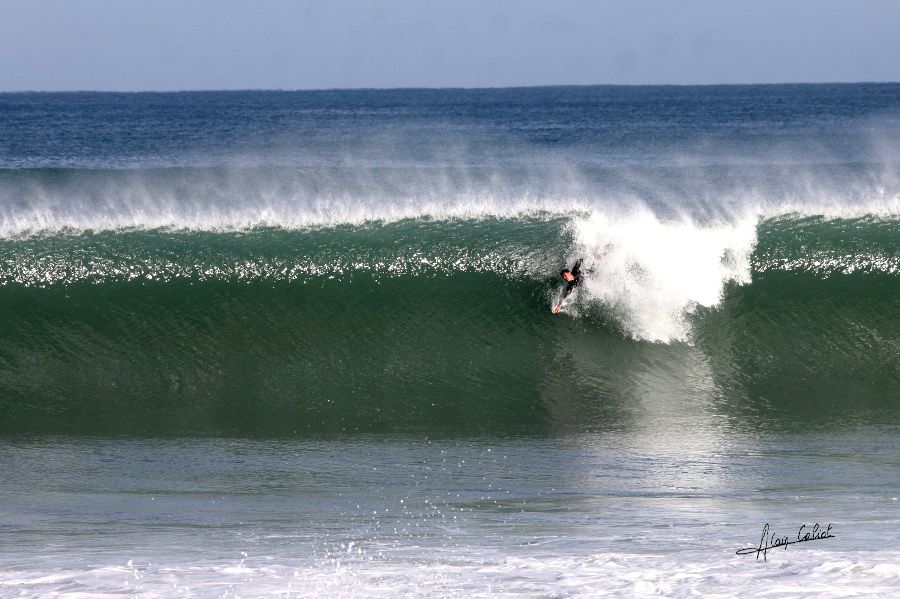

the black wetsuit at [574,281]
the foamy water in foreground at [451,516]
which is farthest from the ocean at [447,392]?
the black wetsuit at [574,281]

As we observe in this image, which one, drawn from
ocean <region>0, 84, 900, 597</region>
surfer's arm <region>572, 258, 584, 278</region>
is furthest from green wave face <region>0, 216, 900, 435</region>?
surfer's arm <region>572, 258, 584, 278</region>

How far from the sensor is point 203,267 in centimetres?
1147

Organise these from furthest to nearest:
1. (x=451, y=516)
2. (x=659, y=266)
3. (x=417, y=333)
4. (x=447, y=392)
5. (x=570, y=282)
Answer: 1. (x=659, y=266)
2. (x=570, y=282)
3. (x=417, y=333)
4. (x=447, y=392)
5. (x=451, y=516)

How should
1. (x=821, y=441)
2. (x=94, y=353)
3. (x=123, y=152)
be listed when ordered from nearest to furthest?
(x=821, y=441) → (x=94, y=353) → (x=123, y=152)

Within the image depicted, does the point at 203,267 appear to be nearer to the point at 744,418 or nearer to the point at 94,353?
the point at 94,353

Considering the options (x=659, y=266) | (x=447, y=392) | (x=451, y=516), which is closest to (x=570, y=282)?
(x=659, y=266)

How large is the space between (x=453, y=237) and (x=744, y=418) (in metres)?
5.08

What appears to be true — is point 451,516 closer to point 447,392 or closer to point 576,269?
point 447,392

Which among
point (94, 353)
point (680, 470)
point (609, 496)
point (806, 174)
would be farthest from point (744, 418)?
point (806, 174)

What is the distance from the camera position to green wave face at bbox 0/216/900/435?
8500mm

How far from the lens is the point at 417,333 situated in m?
10.1
